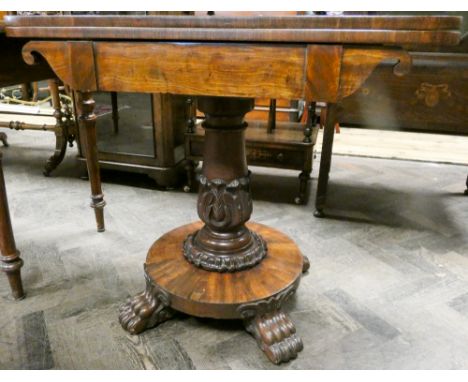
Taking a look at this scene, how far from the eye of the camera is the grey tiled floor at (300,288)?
108cm

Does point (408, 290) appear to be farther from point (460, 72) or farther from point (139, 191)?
point (139, 191)

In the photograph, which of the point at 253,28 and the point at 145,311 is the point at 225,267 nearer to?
the point at 145,311

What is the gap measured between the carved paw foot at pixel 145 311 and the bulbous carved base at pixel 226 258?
0.14m

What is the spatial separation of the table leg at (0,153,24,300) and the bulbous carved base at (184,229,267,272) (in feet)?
1.70

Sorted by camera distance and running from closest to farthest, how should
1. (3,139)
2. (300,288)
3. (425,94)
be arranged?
(300,288) < (425,94) < (3,139)

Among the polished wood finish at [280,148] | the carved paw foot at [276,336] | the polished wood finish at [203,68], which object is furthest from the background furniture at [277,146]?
the polished wood finish at [203,68]

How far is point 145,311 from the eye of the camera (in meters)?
1.13

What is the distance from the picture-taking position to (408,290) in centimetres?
134

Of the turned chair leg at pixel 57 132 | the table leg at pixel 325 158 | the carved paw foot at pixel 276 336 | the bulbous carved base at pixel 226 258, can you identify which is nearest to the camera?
the carved paw foot at pixel 276 336

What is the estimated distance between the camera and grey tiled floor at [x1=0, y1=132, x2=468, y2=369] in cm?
108

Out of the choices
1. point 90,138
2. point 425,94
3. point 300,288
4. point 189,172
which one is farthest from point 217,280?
point 425,94

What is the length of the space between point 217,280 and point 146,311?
217mm

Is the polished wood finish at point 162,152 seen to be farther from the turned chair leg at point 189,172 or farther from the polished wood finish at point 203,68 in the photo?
the polished wood finish at point 203,68
